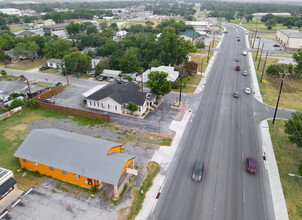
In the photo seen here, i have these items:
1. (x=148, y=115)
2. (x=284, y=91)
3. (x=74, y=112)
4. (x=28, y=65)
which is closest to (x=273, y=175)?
(x=148, y=115)

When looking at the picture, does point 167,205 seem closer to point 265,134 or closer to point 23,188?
point 23,188

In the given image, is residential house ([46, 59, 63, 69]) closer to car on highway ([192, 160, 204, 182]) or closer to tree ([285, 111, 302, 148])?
car on highway ([192, 160, 204, 182])

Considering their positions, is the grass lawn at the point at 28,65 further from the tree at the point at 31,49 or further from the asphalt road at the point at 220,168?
the asphalt road at the point at 220,168

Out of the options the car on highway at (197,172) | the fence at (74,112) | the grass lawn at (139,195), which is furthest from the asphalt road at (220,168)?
the fence at (74,112)

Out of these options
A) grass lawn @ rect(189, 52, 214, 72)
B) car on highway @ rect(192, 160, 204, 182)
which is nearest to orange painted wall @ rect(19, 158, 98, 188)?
car on highway @ rect(192, 160, 204, 182)

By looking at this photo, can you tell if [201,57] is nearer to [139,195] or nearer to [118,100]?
[118,100]

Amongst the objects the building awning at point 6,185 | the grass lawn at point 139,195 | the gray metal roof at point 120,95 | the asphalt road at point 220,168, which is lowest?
the grass lawn at point 139,195
